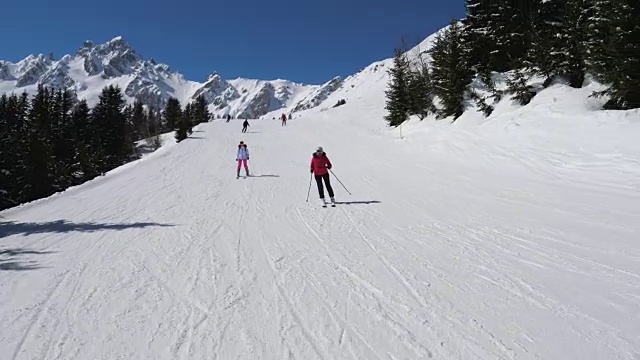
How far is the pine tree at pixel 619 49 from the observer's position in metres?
12.7

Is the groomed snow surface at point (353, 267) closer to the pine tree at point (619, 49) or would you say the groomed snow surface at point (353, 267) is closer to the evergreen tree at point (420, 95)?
the pine tree at point (619, 49)

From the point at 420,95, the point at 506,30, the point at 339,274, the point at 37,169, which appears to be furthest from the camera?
the point at 37,169

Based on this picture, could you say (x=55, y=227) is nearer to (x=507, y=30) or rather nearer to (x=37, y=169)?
(x=507, y=30)

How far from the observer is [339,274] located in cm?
610

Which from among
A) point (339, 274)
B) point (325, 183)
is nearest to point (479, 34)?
point (325, 183)

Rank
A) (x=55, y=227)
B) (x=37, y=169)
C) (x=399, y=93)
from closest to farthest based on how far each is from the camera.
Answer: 1. (x=55, y=227)
2. (x=399, y=93)
3. (x=37, y=169)

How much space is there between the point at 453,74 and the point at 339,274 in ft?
74.7

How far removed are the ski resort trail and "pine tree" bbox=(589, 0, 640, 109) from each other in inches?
141

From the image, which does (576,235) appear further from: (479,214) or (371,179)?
(371,179)

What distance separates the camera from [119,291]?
553 cm

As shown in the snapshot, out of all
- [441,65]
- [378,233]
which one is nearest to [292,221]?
[378,233]

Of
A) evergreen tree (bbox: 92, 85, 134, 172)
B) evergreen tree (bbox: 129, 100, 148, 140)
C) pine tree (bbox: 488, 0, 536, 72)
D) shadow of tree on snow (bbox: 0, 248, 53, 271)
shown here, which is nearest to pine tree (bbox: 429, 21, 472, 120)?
pine tree (bbox: 488, 0, 536, 72)

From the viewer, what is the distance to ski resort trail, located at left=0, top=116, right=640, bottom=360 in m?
4.14

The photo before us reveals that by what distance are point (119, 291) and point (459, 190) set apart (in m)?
A: 10.2
